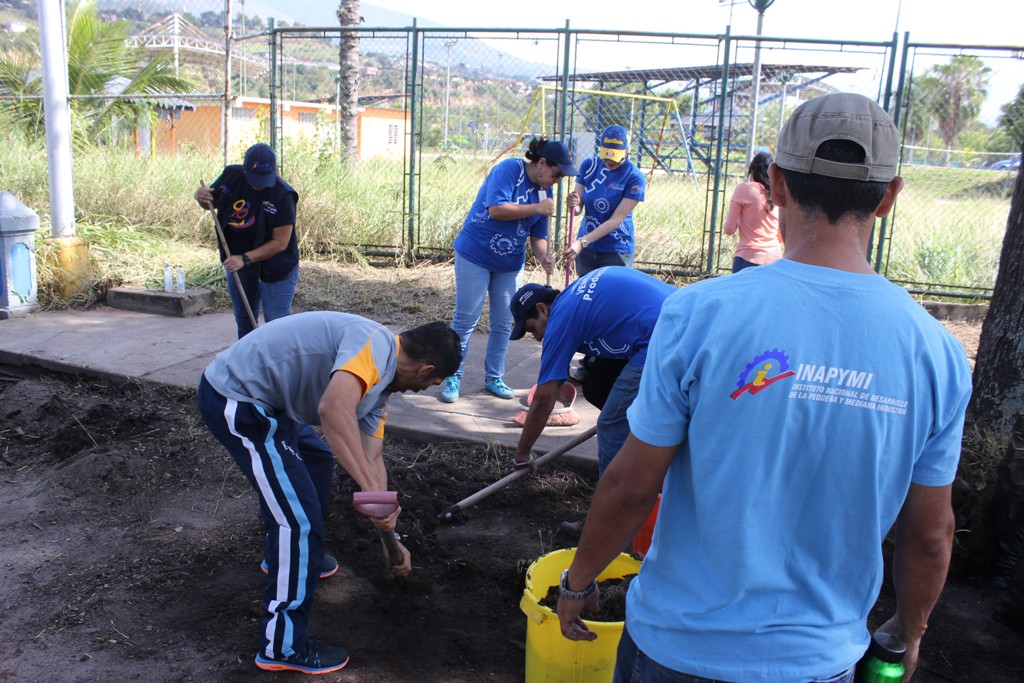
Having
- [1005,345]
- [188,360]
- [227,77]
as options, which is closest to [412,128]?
[227,77]

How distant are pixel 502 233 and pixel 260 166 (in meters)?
1.54

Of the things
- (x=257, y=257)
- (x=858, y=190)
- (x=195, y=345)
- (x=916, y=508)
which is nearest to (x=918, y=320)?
(x=858, y=190)

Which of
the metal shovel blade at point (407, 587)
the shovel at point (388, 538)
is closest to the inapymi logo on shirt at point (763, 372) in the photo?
the shovel at point (388, 538)

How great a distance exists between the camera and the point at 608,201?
6.10 m

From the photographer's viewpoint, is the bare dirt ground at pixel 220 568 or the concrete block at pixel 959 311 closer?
the bare dirt ground at pixel 220 568

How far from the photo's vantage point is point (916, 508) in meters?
1.53

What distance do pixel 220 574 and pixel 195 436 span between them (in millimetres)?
1600

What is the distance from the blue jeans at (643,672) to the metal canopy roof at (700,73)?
7504 millimetres

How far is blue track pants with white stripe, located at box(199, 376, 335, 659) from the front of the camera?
117 inches

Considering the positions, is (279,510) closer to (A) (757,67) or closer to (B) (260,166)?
(B) (260,166)

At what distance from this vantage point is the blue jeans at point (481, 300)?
5.60 meters

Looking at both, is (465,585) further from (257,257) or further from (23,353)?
(23,353)

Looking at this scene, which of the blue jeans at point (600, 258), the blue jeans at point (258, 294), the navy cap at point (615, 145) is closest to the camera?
the blue jeans at point (258, 294)

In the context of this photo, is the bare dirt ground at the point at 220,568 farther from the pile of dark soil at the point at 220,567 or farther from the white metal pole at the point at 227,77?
the white metal pole at the point at 227,77
